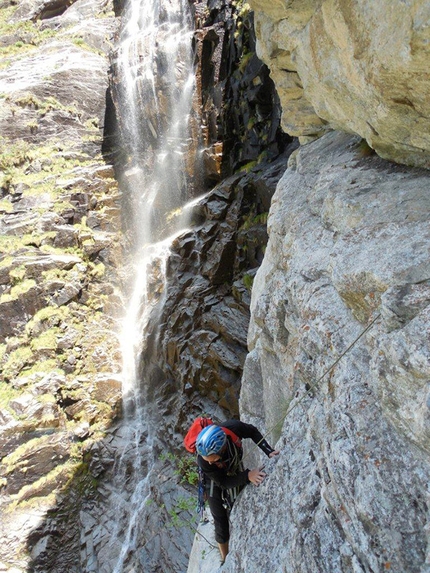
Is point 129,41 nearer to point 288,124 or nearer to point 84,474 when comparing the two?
point 288,124

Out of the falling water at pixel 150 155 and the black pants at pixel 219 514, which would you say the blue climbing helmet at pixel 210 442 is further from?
the falling water at pixel 150 155

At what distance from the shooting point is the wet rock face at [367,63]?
114 inches

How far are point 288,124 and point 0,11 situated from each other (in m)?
31.9

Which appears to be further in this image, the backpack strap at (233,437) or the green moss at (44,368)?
the green moss at (44,368)

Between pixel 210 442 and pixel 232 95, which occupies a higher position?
pixel 232 95

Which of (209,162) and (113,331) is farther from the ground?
(209,162)

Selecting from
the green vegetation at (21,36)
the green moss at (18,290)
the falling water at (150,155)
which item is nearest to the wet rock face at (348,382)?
the falling water at (150,155)

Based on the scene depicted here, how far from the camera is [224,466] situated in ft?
12.9

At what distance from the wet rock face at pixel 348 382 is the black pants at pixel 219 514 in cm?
16

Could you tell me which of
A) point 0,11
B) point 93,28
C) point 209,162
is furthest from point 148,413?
point 0,11

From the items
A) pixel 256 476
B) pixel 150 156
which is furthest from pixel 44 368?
pixel 256 476

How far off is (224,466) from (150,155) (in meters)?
16.2

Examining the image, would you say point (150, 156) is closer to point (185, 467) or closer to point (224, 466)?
point (185, 467)

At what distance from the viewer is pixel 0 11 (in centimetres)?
2830
